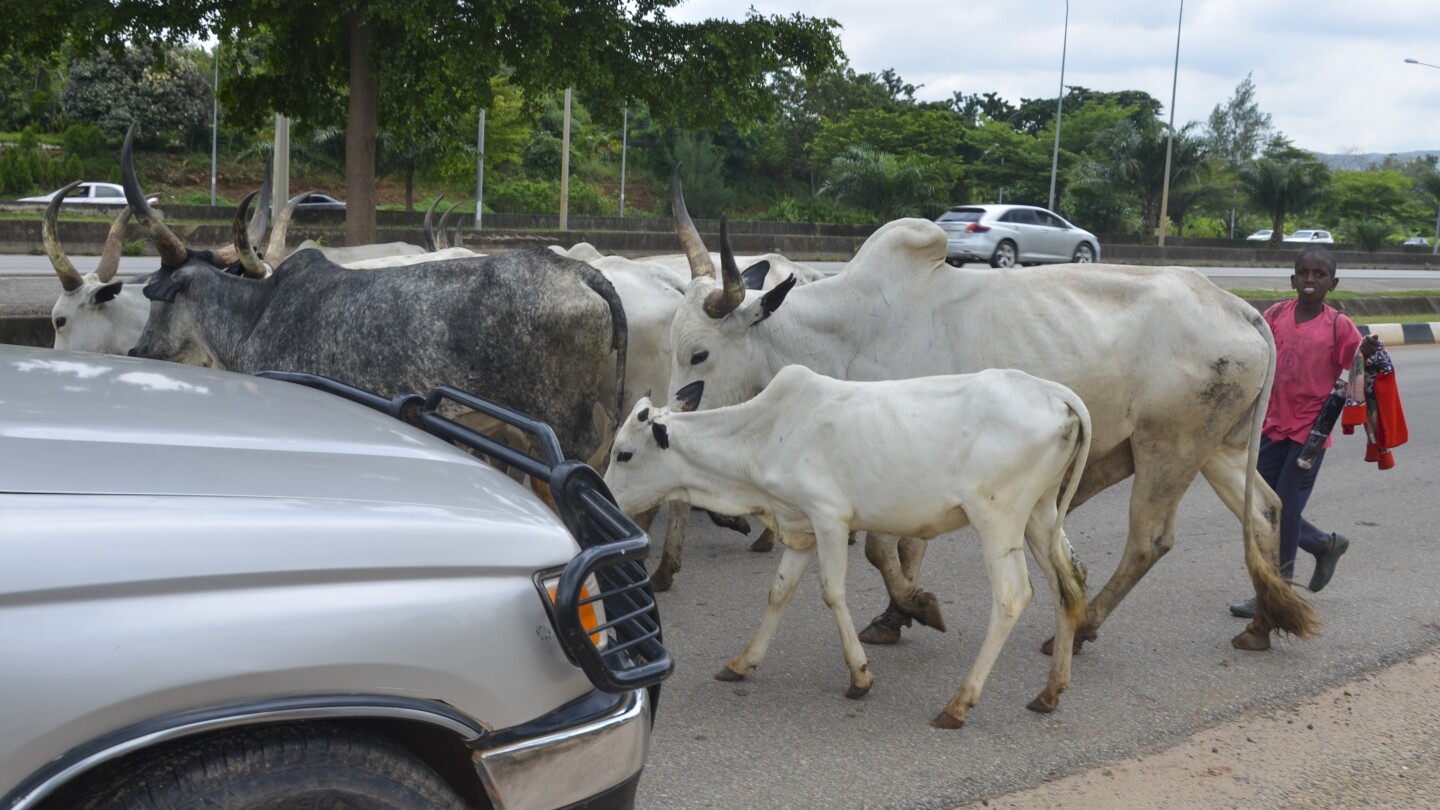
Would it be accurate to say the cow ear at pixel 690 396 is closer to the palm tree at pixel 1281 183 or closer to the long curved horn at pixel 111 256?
the long curved horn at pixel 111 256

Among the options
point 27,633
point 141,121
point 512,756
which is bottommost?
point 512,756

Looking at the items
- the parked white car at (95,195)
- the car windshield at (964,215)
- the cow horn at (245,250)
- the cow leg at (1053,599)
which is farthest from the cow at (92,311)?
the parked white car at (95,195)

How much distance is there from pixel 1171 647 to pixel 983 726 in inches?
50.7

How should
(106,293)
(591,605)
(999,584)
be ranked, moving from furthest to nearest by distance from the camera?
1. (106,293)
2. (999,584)
3. (591,605)

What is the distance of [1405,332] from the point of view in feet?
59.3

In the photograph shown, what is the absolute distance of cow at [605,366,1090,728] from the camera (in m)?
4.54

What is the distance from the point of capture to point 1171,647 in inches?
211

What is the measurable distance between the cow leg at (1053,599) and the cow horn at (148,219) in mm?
4258

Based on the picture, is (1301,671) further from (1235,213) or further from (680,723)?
(1235,213)

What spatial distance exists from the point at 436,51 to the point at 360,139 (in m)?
Answer: 1.25

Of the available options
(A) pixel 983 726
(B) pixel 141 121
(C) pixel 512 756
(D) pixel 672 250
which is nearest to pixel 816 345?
(A) pixel 983 726

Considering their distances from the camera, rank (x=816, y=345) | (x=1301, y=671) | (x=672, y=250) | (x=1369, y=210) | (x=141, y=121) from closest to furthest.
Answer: (x=1301, y=671) < (x=816, y=345) < (x=672, y=250) < (x=141, y=121) < (x=1369, y=210)

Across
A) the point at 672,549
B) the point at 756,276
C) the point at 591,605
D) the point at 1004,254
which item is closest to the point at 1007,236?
the point at 1004,254

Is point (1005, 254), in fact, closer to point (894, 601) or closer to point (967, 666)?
point (894, 601)
